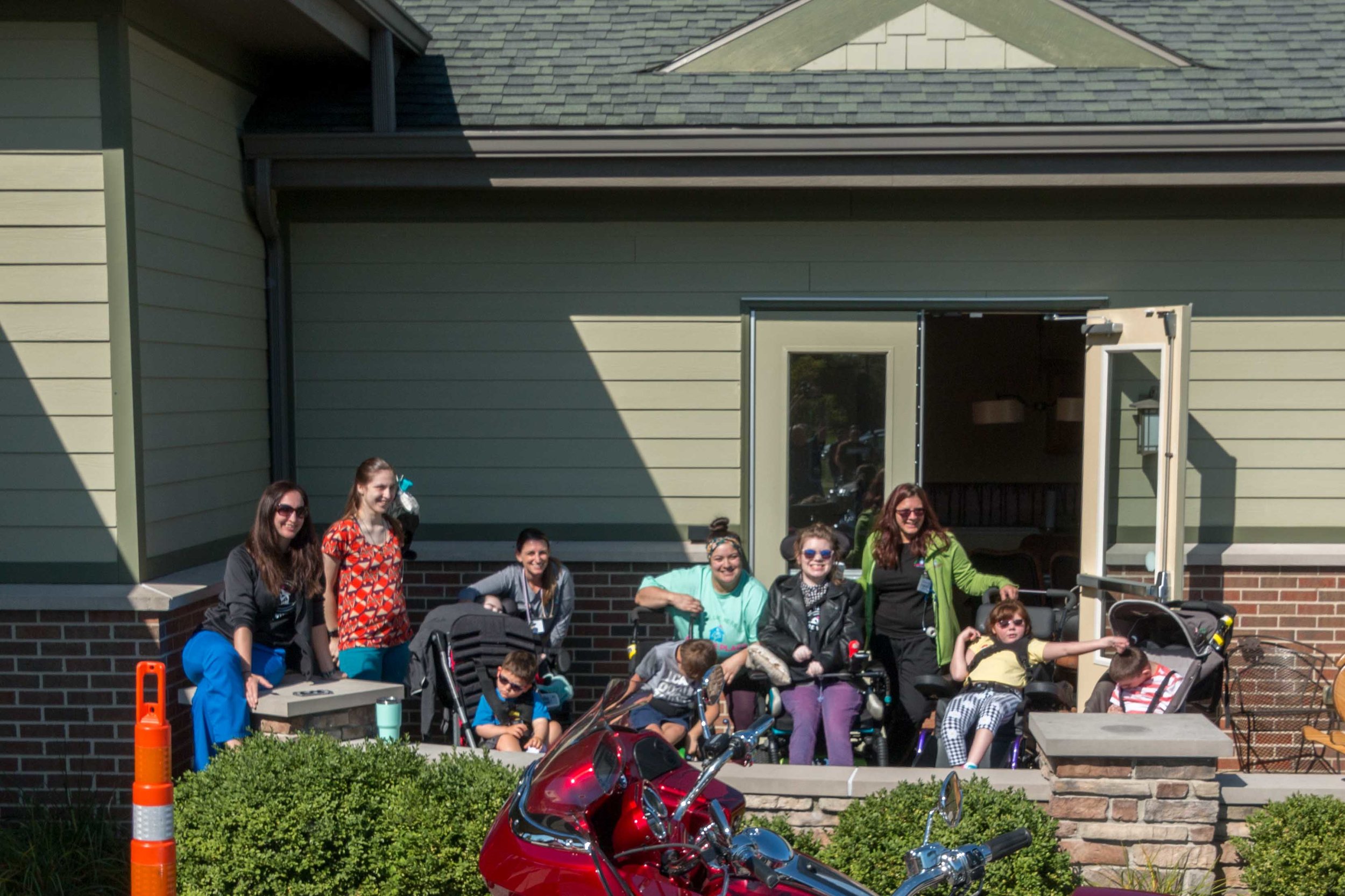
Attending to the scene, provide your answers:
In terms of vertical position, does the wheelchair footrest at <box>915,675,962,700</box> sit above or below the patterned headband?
below

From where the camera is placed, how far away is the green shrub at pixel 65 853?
5.06 metres

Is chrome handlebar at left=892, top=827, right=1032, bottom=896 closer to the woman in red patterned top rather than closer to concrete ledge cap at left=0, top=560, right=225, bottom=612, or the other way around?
the woman in red patterned top

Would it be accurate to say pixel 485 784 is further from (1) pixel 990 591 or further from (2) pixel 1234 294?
(2) pixel 1234 294

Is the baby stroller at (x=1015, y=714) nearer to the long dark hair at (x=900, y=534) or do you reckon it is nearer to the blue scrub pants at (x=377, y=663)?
the long dark hair at (x=900, y=534)

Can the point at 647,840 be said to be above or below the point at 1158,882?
above

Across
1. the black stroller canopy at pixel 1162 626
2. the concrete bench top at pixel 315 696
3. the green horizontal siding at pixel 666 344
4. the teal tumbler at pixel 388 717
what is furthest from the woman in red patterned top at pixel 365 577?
the black stroller canopy at pixel 1162 626

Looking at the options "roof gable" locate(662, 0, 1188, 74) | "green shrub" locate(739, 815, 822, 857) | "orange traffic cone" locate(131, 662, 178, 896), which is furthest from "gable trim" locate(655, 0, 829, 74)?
"orange traffic cone" locate(131, 662, 178, 896)

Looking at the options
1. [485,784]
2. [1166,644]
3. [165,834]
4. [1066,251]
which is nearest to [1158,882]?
[1166,644]

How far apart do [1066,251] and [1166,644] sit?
8.03 ft

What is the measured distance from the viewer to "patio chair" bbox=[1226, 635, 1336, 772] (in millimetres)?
7035

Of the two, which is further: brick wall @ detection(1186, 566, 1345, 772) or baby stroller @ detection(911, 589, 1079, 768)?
brick wall @ detection(1186, 566, 1345, 772)

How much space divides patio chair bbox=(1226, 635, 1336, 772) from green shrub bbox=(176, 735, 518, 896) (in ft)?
14.9

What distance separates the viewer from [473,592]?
6.62 metres

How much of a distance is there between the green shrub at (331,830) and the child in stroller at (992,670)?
223cm
